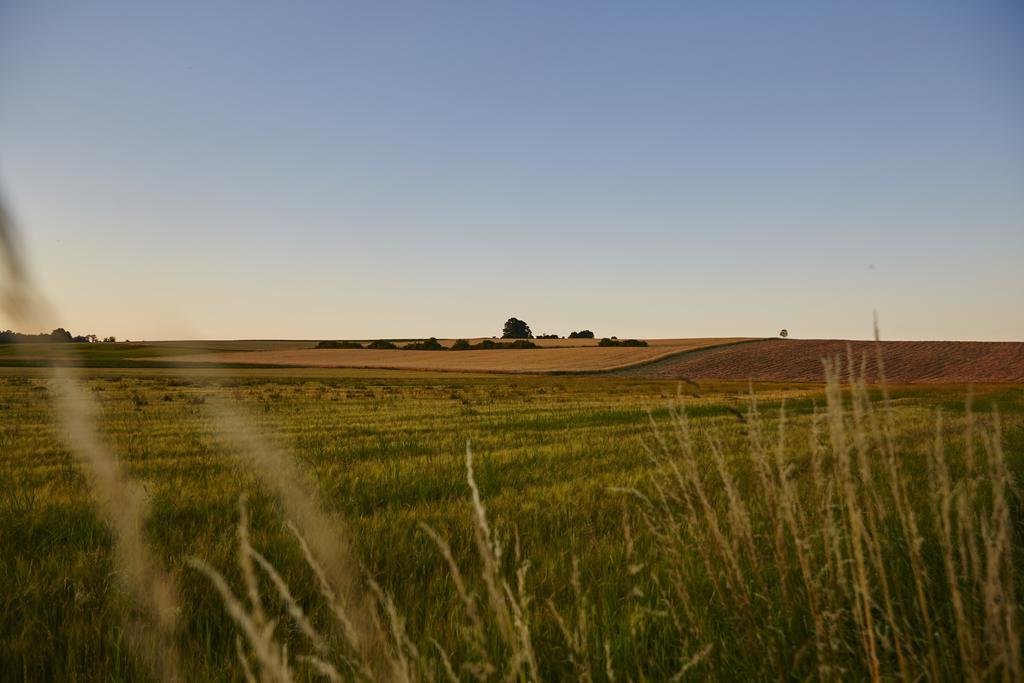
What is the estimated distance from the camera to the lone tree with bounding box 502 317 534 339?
116 meters

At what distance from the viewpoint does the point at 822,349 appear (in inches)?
2269

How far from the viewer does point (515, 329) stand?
380ft

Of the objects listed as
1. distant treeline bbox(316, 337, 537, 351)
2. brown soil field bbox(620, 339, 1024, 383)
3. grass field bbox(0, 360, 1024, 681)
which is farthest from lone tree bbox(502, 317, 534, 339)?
grass field bbox(0, 360, 1024, 681)

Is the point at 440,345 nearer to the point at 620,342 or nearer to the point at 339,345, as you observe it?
the point at 339,345

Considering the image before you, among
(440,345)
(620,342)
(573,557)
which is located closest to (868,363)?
(620,342)

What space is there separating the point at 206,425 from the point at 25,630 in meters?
11.6

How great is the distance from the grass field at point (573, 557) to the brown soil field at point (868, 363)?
137ft

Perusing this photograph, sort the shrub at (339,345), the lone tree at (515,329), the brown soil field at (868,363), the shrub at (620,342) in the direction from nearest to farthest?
1. the brown soil field at (868,363)
2. the shrub at (620,342)
3. the shrub at (339,345)
4. the lone tree at (515,329)

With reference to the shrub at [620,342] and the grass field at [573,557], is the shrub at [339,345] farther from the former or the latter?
the grass field at [573,557]

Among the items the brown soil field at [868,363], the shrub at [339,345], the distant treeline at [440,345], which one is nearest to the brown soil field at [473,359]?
the brown soil field at [868,363]

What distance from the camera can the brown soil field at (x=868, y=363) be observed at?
4662 centimetres

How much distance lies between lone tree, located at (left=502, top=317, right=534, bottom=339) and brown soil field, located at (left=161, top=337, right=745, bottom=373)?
4032cm

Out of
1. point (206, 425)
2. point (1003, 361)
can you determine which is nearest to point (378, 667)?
point (206, 425)

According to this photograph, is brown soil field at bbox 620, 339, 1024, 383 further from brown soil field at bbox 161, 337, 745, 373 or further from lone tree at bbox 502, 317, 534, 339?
lone tree at bbox 502, 317, 534, 339
